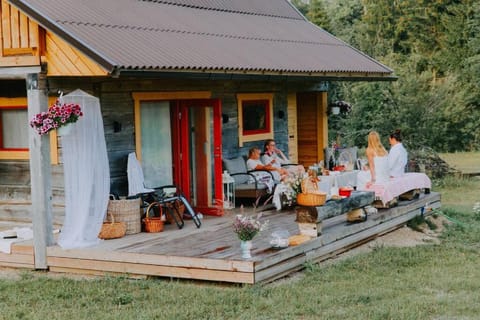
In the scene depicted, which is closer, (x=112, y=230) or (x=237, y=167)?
(x=112, y=230)

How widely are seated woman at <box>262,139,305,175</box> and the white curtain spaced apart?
4888 mm

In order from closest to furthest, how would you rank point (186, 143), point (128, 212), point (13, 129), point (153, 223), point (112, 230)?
point (112, 230)
point (128, 212)
point (153, 223)
point (13, 129)
point (186, 143)

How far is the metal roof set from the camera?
33.8ft

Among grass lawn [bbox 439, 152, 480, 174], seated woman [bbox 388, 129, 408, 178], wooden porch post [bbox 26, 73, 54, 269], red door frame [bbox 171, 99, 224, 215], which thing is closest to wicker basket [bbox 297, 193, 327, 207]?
red door frame [bbox 171, 99, 224, 215]

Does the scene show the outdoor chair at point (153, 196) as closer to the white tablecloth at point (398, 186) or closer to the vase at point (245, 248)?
the vase at point (245, 248)

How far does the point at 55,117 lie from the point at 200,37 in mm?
3664

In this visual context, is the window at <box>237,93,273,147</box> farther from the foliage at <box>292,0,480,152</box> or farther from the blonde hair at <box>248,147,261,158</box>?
the foliage at <box>292,0,480,152</box>

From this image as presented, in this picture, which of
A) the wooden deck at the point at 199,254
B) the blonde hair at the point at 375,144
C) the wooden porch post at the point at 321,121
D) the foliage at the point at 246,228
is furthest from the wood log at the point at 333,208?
the wooden porch post at the point at 321,121

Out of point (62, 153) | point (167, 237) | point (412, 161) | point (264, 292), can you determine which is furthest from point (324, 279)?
point (412, 161)

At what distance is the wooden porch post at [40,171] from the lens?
10469mm

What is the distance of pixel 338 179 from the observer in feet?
48.1

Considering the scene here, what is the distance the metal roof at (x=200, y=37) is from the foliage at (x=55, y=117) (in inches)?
33.1

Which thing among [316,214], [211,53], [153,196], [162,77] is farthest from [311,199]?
[211,53]

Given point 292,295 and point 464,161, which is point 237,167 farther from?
point 464,161
